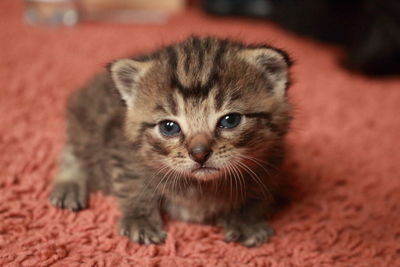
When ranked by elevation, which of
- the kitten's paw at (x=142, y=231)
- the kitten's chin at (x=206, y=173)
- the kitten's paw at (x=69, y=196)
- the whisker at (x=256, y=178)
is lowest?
the kitten's paw at (x=142, y=231)

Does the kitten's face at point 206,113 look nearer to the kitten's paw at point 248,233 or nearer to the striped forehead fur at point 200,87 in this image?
the striped forehead fur at point 200,87

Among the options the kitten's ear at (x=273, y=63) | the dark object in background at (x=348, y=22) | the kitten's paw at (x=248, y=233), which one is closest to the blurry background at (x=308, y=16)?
the dark object in background at (x=348, y=22)

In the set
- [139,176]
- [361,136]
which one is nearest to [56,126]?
[139,176]

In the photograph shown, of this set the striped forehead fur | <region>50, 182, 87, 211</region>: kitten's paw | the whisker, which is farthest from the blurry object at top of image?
the whisker

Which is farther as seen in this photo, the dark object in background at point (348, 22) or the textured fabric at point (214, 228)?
the dark object in background at point (348, 22)

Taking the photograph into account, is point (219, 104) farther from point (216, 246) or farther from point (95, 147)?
point (95, 147)
